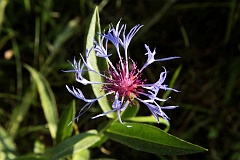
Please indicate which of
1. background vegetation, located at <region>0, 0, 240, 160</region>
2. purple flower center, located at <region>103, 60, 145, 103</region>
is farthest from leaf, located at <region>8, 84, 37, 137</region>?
purple flower center, located at <region>103, 60, 145, 103</region>

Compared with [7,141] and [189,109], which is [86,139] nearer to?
[7,141]

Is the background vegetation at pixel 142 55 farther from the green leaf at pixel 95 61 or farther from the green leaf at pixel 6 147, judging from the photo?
the green leaf at pixel 95 61

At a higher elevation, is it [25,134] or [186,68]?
[186,68]

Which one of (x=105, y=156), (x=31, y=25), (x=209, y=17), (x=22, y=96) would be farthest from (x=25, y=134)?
(x=209, y=17)

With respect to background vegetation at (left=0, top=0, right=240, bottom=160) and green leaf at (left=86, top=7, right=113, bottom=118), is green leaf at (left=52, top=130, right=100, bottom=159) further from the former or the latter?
background vegetation at (left=0, top=0, right=240, bottom=160)

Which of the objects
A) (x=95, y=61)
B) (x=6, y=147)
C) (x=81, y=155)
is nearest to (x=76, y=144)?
(x=81, y=155)

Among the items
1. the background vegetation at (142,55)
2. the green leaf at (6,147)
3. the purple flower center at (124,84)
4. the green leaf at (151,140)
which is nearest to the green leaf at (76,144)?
the green leaf at (151,140)
